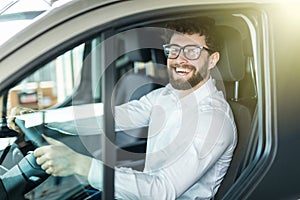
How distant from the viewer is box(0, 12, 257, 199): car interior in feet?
5.34

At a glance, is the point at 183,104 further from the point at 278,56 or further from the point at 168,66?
the point at 278,56

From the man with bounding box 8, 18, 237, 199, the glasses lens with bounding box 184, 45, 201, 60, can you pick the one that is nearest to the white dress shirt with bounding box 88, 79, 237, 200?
the man with bounding box 8, 18, 237, 199

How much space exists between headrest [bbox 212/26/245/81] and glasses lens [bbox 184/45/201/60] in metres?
0.10

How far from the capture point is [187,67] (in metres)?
2.07

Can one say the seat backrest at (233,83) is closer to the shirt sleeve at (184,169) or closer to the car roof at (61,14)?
the shirt sleeve at (184,169)

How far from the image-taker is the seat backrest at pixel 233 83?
202 cm

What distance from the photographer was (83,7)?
61.0 inches

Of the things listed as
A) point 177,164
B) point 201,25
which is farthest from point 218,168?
point 201,25

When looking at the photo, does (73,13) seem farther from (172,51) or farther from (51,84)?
(172,51)

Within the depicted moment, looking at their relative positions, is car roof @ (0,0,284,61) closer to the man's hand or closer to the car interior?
the car interior

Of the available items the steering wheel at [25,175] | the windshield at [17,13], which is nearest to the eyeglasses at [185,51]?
the windshield at [17,13]

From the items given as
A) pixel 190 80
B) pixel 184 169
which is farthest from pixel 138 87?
pixel 184 169

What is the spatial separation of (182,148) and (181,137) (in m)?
0.06

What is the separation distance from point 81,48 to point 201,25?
0.55 meters
